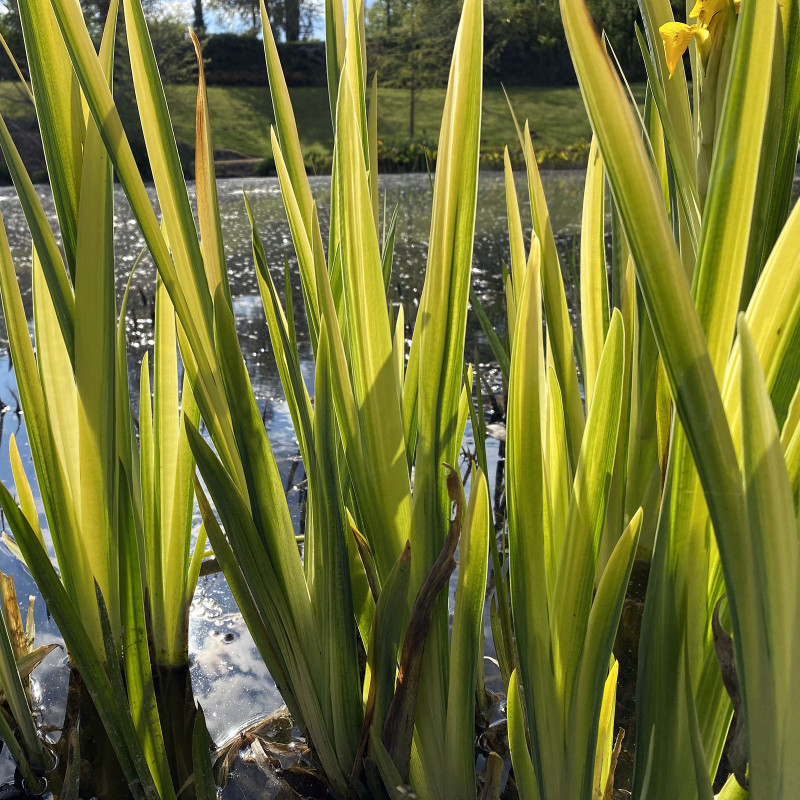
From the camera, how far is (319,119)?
16.1 metres

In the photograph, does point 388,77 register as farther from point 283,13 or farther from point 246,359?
point 246,359

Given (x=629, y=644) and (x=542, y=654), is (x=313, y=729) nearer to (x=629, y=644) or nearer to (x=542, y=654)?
(x=542, y=654)

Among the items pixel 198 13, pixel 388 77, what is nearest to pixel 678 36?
pixel 388 77

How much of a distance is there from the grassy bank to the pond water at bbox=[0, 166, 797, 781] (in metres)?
6.55

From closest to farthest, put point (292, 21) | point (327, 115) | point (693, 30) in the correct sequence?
point (693, 30)
point (327, 115)
point (292, 21)

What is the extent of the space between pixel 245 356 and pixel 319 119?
15.6 meters

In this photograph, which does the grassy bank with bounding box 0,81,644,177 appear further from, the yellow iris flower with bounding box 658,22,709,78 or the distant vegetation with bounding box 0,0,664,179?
the yellow iris flower with bounding box 658,22,709,78

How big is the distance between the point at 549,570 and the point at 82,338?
319mm

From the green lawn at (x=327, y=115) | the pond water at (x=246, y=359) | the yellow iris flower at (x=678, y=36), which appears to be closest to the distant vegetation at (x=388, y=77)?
the green lawn at (x=327, y=115)

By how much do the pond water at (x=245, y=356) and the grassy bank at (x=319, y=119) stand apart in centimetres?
655

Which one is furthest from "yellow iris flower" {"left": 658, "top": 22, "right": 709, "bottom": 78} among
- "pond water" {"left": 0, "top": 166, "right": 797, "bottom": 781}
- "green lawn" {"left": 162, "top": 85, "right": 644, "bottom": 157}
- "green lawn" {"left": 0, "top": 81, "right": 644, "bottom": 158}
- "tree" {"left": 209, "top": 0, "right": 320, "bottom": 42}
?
"tree" {"left": 209, "top": 0, "right": 320, "bottom": 42}

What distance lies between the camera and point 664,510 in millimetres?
318

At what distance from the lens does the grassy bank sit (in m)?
12.4

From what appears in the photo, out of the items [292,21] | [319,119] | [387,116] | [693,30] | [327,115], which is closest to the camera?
[693,30]
